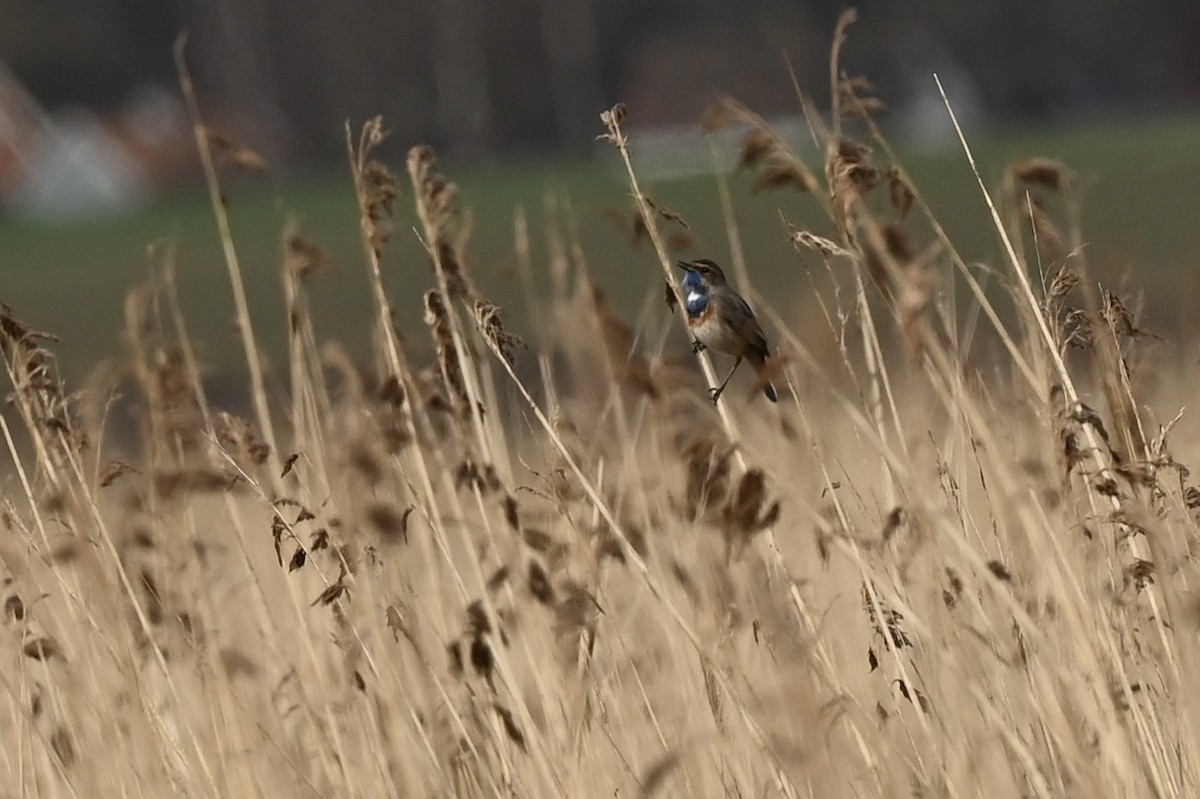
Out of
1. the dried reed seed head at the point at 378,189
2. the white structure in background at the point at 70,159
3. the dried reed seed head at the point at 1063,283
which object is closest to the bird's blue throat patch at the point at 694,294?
the dried reed seed head at the point at 378,189

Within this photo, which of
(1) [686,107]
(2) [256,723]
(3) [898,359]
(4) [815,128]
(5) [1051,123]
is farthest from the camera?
(1) [686,107]

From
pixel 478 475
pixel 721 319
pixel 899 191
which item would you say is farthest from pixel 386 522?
pixel 721 319

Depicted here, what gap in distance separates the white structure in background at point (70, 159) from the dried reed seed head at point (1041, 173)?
49.6 metres

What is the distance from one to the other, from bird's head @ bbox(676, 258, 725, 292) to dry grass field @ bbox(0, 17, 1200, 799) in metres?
0.67

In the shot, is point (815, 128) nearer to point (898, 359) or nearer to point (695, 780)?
point (695, 780)

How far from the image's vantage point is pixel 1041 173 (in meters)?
2.83

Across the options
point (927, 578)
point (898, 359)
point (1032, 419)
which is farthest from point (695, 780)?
point (898, 359)

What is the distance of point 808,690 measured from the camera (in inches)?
105

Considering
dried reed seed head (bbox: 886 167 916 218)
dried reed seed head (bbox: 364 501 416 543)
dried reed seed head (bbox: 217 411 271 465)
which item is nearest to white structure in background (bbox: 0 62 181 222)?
dried reed seed head (bbox: 217 411 271 465)

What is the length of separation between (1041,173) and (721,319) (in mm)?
1584

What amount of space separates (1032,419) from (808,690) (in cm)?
126

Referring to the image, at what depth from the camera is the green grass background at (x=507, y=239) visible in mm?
19156

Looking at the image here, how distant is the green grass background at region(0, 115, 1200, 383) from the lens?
62.8 feet

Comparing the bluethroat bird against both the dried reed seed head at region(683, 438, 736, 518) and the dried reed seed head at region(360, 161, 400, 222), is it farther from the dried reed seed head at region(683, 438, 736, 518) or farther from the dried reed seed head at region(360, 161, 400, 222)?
the dried reed seed head at region(683, 438, 736, 518)
